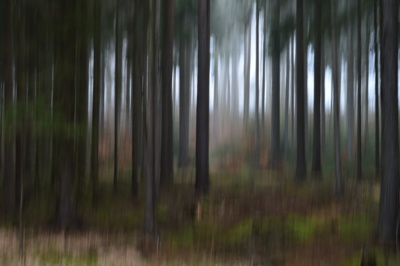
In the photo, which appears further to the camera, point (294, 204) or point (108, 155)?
point (108, 155)

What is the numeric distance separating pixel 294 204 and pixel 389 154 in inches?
190

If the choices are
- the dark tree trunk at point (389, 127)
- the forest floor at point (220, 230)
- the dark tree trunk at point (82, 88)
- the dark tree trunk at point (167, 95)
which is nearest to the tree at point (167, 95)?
the dark tree trunk at point (167, 95)

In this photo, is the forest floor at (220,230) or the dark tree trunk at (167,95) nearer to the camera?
the forest floor at (220,230)

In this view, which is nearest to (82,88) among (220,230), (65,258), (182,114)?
(220,230)

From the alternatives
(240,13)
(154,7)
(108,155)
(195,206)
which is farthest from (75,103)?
(240,13)

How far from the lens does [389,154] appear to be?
9812mm

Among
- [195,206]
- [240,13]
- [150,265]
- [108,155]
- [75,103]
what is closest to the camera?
[150,265]

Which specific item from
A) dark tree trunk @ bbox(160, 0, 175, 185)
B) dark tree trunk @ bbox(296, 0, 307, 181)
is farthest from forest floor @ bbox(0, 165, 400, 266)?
dark tree trunk @ bbox(296, 0, 307, 181)

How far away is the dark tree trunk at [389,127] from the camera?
9.73 meters

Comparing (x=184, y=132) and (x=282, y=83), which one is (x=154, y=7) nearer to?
(x=184, y=132)

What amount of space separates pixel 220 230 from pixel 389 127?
4865 millimetres

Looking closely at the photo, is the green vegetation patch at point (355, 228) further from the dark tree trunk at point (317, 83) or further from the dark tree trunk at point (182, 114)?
the dark tree trunk at point (182, 114)

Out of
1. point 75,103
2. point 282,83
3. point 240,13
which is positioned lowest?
point 75,103

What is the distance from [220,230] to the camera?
12.1m
